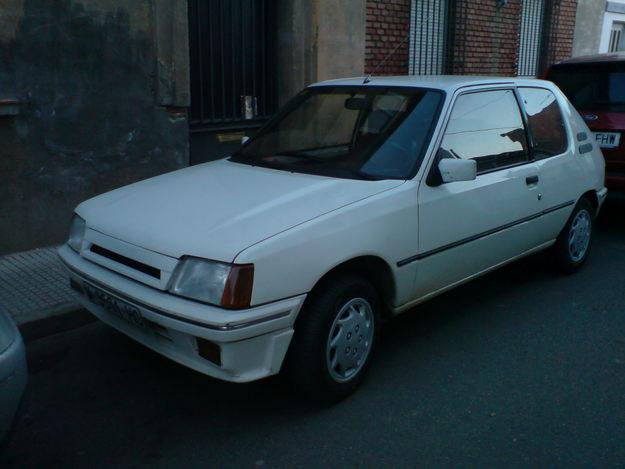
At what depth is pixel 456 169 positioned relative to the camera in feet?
12.9

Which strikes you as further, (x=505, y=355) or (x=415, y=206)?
(x=505, y=355)

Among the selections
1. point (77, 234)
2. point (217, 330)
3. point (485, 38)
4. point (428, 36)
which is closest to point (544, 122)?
point (217, 330)

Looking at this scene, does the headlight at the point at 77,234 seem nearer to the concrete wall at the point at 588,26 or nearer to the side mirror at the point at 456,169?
the side mirror at the point at 456,169

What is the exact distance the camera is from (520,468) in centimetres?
313

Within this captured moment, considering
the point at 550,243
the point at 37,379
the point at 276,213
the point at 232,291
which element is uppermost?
the point at 276,213

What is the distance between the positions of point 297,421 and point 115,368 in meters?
1.30

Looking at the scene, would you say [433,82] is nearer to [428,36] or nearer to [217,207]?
[217,207]

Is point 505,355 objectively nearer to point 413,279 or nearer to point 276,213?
point 413,279

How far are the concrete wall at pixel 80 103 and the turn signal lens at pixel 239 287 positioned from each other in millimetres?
3701

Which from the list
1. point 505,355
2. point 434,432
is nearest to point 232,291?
point 434,432

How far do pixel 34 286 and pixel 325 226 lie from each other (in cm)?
288

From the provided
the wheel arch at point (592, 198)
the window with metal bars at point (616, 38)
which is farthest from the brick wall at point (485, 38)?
the wheel arch at point (592, 198)

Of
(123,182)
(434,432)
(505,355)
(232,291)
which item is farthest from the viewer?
(123,182)

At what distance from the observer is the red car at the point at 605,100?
286 inches
